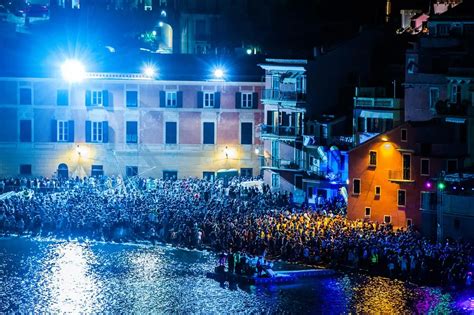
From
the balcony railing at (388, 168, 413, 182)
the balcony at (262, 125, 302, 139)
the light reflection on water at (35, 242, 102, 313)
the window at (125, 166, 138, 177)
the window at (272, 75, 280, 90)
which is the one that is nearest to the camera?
the light reflection on water at (35, 242, 102, 313)

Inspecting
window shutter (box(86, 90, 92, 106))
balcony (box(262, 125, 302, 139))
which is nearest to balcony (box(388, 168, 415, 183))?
balcony (box(262, 125, 302, 139))

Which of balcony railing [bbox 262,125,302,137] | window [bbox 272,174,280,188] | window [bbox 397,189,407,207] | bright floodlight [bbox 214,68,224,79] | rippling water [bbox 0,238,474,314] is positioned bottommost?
rippling water [bbox 0,238,474,314]

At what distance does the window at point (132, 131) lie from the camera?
107m

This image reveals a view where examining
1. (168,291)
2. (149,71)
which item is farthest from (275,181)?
(168,291)

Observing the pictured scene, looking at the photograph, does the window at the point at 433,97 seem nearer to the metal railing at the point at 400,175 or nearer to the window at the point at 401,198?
the metal railing at the point at 400,175

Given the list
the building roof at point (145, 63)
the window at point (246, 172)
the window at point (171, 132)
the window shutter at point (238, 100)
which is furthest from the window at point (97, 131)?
the window at point (246, 172)

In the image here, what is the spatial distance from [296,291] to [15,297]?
1476 cm

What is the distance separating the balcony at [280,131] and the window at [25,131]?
1963cm

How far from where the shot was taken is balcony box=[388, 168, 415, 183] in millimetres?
83250

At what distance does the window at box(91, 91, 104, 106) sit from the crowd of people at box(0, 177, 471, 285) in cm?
872

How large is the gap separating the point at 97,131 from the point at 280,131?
53.6 ft

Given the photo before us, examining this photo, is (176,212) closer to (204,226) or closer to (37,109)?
(204,226)

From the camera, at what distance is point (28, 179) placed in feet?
337

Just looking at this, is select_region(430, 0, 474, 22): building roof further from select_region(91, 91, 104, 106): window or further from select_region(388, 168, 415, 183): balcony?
select_region(91, 91, 104, 106): window
